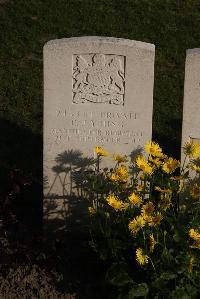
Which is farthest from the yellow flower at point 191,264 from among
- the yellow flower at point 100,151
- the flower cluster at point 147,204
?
the yellow flower at point 100,151

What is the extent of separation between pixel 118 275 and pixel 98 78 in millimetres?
1659

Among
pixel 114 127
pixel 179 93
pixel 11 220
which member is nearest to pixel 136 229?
pixel 114 127

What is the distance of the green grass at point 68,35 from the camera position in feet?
24.3

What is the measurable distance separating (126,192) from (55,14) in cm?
580

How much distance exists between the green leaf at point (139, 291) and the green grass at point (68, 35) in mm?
2490

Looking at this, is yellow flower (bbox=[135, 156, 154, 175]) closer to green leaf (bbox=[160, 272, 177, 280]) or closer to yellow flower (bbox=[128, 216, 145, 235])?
→ yellow flower (bbox=[128, 216, 145, 235])

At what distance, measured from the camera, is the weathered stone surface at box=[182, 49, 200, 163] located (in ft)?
16.3

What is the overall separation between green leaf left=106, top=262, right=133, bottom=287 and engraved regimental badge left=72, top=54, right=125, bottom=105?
1.41 meters

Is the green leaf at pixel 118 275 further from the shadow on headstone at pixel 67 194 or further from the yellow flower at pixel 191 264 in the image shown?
the shadow on headstone at pixel 67 194

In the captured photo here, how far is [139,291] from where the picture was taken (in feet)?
14.3

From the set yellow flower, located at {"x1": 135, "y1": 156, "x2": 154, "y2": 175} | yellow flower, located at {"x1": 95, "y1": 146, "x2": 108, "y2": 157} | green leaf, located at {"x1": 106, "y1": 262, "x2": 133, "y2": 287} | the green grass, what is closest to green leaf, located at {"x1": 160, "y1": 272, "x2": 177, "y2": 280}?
green leaf, located at {"x1": 106, "y1": 262, "x2": 133, "y2": 287}

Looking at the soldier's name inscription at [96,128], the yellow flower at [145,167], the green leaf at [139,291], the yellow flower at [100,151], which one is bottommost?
the green leaf at [139,291]

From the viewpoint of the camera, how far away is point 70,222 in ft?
18.2

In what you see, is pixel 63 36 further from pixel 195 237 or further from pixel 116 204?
pixel 195 237
